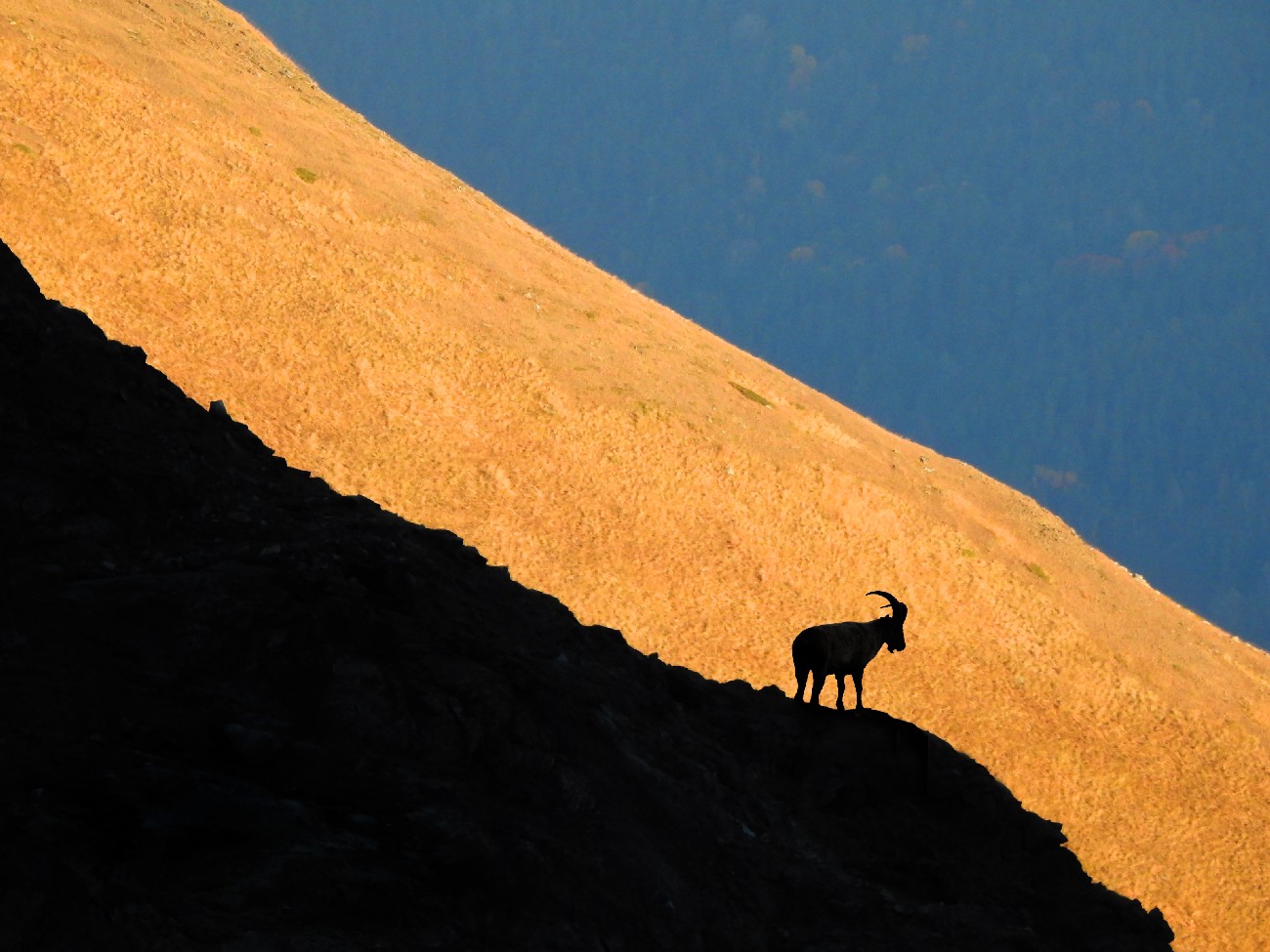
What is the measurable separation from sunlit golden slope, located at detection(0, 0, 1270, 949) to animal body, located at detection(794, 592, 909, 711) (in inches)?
1314

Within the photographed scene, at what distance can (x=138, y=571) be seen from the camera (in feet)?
47.0

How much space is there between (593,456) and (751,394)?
1964 centimetres

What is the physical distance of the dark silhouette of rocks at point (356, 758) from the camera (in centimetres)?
1070

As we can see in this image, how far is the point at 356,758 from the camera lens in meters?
13.1

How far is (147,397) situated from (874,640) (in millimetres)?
13625

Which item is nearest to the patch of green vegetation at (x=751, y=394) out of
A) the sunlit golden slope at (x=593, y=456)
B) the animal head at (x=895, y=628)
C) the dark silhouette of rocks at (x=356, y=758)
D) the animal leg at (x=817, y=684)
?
the sunlit golden slope at (x=593, y=456)

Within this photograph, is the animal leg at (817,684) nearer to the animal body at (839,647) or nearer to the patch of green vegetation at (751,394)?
the animal body at (839,647)

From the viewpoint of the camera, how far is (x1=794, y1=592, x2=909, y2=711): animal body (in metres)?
21.8

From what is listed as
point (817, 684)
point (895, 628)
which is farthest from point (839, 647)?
point (895, 628)

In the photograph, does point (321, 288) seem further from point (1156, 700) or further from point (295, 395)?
point (1156, 700)

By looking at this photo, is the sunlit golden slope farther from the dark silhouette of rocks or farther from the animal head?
the dark silhouette of rocks

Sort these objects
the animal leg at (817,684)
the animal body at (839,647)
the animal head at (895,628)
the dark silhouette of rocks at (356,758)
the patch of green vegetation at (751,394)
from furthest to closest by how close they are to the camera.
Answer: the patch of green vegetation at (751,394) → the animal head at (895,628) → the animal leg at (817,684) → the animal body at (839,647) → the dark silhouette of rocks at (356,758)

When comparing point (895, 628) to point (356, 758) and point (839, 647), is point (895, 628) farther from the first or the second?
point (356, 758)

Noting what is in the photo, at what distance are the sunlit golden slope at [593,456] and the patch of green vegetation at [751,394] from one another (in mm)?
358
